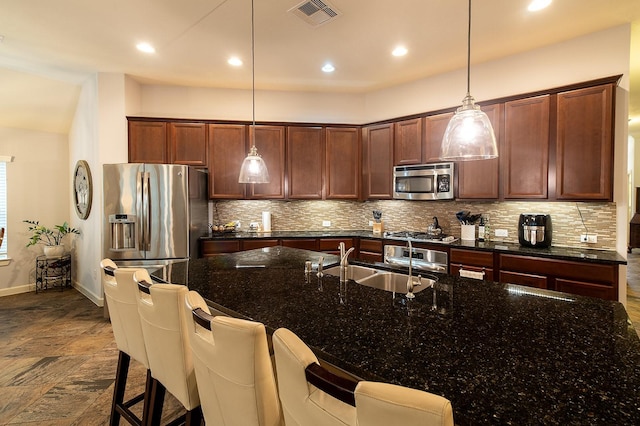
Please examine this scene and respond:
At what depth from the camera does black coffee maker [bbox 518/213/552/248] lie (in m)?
3.29

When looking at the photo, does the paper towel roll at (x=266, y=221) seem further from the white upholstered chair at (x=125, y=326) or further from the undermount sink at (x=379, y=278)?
the white upholstered chair at (x=125, y=326)

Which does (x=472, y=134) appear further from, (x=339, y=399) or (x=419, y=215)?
(x=419, y=215)

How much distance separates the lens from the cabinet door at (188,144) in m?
4.38

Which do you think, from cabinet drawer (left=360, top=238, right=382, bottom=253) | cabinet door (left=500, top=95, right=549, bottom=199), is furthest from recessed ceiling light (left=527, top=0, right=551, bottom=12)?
cabinet drawer (left=360, top=238, right=382, bottom=253)

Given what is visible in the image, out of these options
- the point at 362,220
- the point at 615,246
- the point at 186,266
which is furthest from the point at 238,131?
the point at 615,246

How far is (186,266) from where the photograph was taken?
95.9 inches

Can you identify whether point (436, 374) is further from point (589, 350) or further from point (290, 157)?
point (290, 157)

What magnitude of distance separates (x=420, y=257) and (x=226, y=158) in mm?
2906

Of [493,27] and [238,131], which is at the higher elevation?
[493,27]

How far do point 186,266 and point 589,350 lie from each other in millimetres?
2347

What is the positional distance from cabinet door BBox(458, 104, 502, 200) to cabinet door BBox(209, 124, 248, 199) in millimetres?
2893

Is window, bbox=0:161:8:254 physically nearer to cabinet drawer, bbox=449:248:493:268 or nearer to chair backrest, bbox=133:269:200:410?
chair backrest, bbox=133:269:200:410

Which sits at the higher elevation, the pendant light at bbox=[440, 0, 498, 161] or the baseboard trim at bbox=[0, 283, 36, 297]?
the pendant light at bbox=[440, 0, 498, 161]

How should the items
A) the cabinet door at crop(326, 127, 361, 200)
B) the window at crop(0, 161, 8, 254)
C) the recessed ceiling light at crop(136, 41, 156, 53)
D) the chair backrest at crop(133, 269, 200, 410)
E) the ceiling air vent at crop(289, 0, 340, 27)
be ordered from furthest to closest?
Answer: the window at crop(0, 161, 8, 254) < the cabinet door at crop(326, 127, 361, 200) < the recessed ceiling light at crop(136, 41, 156, 53) < the ceiling air vent at crop(289, 0, 340, 27) < the chair backrest at crop(133, 269, 200, 410)
